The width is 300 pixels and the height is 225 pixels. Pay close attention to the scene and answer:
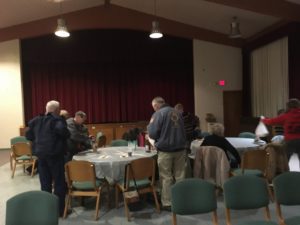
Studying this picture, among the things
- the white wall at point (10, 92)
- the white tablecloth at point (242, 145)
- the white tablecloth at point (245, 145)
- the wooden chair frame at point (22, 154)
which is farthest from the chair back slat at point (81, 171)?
the white wall at point (10, 92)

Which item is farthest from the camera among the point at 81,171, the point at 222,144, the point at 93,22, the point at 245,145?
the point at 93,22

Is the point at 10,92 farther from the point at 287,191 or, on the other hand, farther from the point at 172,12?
the point at 287,191

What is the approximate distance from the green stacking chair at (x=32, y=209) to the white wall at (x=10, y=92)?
811cm

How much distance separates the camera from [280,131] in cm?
641

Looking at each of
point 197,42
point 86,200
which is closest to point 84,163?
point 86,200

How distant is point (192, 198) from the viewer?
289 centimetres

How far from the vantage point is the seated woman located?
4.62m

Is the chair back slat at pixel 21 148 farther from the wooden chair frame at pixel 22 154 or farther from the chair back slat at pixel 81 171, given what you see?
the chair back slat at pixel 81 171

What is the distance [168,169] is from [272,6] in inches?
187

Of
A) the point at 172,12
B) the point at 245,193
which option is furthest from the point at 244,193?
the point at 172,12

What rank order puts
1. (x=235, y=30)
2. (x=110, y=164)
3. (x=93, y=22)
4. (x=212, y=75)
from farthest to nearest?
(x=212, y=75) → (x=93, y=22) → (x=235, y=30) → (x=110, y=164)

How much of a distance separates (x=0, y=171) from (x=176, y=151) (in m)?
4.65

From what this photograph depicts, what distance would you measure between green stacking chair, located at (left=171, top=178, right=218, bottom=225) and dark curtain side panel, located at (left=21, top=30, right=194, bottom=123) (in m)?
8.42

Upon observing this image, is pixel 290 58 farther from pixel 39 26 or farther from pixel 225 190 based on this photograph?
pixel 39 26
